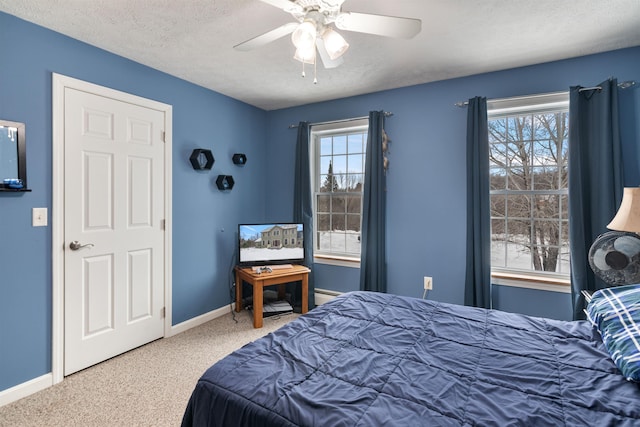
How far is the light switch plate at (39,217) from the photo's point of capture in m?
2.15

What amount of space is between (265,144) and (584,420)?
389 centimetres

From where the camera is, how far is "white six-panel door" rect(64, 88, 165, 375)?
2354 mm

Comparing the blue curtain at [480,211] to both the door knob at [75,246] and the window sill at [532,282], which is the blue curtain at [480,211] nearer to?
the window sill at [532,282]

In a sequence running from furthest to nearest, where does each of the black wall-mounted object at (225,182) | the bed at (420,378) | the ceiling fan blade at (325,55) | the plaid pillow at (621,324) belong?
the black wall-mounted object at (225,182) < the ceiling fan blade at (325,55) < the plaid pillow at (621,324) < the bed at (420,378)

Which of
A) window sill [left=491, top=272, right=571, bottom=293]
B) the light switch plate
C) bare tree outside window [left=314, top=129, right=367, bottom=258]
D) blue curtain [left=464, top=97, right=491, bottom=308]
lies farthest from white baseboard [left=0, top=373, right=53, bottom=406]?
window sill [left=491, top=272, right=571, bottom=293]

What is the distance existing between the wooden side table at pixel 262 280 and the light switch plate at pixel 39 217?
5.63ft

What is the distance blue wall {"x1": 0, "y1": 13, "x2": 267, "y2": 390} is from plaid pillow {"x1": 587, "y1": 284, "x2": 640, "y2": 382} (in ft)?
10.4

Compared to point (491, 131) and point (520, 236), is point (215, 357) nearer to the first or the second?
point (520, 236)

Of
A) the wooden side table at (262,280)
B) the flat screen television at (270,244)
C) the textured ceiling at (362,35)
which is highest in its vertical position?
the textured ceiling at (362,35)

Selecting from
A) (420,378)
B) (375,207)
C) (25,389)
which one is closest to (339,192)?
(375,207)

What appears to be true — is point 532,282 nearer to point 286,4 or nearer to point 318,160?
point 318,160

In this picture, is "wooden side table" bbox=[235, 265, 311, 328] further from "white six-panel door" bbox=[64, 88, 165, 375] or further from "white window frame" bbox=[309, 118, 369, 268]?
"white six-panel door" bbox=[64, 88, 165, 375]

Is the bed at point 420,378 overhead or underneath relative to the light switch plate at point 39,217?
underneath

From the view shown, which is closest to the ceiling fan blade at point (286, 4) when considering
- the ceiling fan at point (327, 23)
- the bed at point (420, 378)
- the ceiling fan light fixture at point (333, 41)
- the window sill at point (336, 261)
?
the ceiling fan at point (327, 23)
